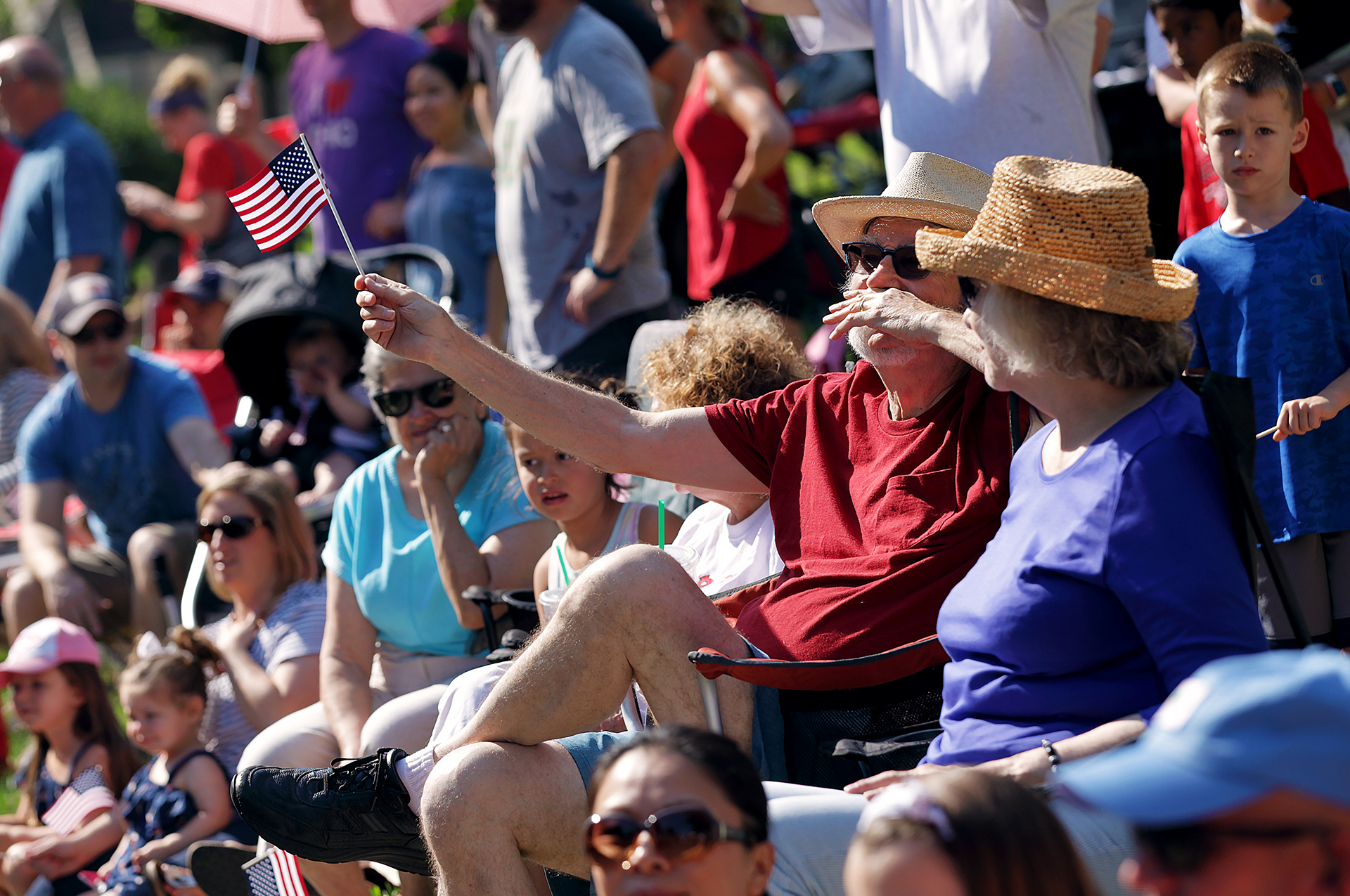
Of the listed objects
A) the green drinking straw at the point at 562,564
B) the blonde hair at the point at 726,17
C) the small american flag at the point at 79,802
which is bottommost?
the small american flag at the point at 79,802

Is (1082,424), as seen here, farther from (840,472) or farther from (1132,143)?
(1132,143)

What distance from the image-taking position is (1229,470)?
2273 millimetres

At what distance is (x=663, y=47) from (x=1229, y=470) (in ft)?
15.8

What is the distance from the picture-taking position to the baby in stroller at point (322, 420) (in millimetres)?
6125

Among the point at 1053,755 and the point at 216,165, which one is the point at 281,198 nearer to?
the point at 1053,755

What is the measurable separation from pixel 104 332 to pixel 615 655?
437 cm

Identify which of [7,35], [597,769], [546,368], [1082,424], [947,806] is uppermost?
[1082,424]

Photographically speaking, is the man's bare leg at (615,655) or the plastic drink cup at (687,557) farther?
the plastic drink cup at (687,557)

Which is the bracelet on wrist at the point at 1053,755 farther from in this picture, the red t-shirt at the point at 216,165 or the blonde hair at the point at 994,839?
the red t-shirt at the point at 216,165

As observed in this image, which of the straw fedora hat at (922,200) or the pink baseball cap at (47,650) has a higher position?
the straw fedora hat at (922,200)

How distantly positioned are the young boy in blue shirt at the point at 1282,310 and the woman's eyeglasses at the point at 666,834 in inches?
75.4

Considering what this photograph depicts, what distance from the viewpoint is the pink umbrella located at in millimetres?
7656

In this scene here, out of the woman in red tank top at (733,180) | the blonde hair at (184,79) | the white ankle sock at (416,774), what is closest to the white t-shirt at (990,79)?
the woman in red tank top at (733,180)

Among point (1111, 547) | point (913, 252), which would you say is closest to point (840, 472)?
point (913, 252)
